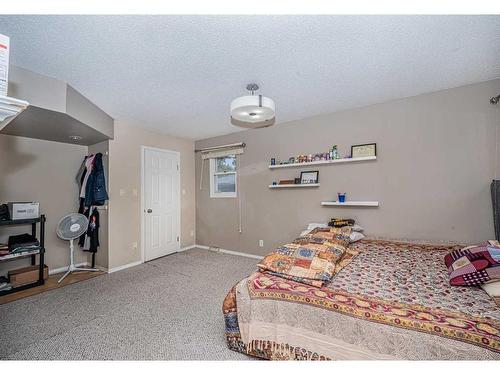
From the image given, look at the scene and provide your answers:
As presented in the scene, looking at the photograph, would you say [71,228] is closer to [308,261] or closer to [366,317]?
[308,261]

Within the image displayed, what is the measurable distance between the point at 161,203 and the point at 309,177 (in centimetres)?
276

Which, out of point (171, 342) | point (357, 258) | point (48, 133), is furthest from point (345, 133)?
point (48, 133)

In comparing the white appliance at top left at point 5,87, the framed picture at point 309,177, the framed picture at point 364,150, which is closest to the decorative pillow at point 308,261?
the framed picture at point 309,177

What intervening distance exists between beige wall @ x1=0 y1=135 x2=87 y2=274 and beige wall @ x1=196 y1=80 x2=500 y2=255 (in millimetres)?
2958

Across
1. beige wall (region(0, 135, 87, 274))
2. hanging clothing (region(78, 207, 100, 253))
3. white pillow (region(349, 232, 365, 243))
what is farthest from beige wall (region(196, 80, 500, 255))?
beige wall (region(0, 135, 87, 274))

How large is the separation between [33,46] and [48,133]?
5.54 feet

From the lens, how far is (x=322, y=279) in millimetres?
1642

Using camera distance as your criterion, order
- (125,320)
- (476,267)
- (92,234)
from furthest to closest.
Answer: (92,234) → (125,320) → (476,267)

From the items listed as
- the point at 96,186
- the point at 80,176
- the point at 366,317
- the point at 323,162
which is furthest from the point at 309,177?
the point at 80,176

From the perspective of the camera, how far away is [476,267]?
61.7 inches

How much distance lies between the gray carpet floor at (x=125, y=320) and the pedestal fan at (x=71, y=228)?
0.62 metres
